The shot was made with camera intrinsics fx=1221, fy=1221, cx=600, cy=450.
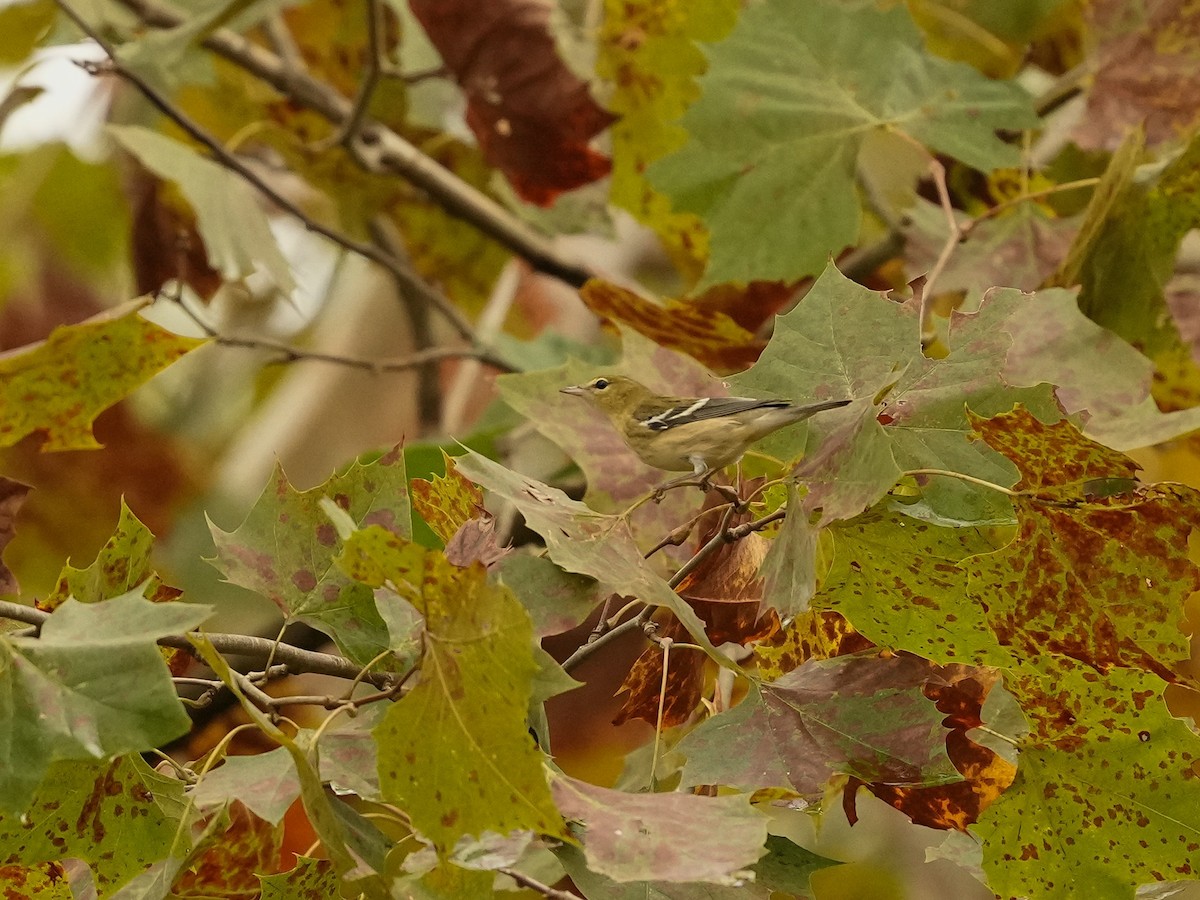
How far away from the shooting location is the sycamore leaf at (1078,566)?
0.50 meters

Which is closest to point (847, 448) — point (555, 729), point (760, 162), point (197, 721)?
point (760, 162)

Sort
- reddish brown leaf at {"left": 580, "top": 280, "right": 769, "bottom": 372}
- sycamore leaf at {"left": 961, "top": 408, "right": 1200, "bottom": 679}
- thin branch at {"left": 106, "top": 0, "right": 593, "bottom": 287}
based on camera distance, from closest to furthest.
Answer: sycamore leaf at {"left": 961, "top": 408, "right": 1200, "bottom": 679} < reddish brown leaf at {"left": 580, "top": 280, "right": 769, "bottom": 372} < thin branch at {"left": 106, "top": 0, "right": 593, "bottom": 287}

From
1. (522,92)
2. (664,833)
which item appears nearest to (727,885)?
(664,833)

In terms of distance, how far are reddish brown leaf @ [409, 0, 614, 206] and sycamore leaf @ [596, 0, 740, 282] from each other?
0.15 ft

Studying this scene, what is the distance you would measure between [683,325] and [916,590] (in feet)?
1.43

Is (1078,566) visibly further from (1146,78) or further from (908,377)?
(1146,78)

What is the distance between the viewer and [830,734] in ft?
1.69

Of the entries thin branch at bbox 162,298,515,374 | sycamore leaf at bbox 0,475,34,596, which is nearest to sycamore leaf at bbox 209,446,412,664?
sycamore leaf at bbox 0,475,34,596

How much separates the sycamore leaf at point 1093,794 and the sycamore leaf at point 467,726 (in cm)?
23

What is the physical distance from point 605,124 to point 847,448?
728mm

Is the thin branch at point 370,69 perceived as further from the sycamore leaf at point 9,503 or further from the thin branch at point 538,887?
the thin branch at point 538,887

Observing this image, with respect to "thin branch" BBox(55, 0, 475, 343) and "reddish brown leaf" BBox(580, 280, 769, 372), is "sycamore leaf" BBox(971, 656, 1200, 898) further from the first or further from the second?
"thin branch" BBox(55, 0, 475, 343)

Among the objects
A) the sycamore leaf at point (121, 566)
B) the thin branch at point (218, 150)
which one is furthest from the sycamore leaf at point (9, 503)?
the thin branch at point (218, 150)

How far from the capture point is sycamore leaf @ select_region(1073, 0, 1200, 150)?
93 centimetres
